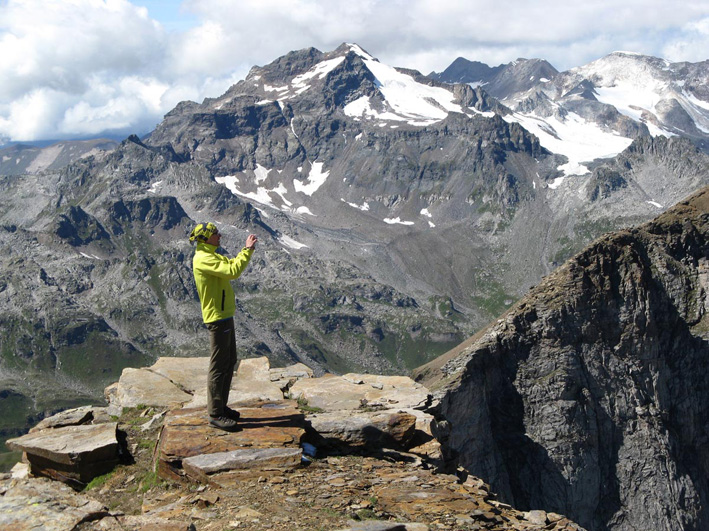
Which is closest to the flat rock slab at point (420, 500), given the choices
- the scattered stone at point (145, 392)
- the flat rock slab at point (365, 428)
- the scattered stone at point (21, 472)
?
the flat rock slab at point (365, 428)

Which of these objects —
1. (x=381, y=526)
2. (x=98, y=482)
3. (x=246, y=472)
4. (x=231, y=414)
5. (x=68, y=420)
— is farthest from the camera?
(x=68, y=420)

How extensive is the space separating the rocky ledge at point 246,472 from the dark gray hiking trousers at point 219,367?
2.99ft

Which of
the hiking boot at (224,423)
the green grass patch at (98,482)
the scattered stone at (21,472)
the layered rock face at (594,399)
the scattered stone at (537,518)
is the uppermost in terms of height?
the hiking boot at (224,423)

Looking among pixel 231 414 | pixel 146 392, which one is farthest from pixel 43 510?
pixel 146 392

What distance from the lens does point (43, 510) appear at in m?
16.7

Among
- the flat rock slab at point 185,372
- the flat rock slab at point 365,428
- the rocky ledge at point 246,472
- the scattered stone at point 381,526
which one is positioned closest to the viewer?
the scattered stone at point 381,526

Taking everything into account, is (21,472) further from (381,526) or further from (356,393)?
(356,393)

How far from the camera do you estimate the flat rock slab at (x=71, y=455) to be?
2116 cm

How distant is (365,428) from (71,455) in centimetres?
1012

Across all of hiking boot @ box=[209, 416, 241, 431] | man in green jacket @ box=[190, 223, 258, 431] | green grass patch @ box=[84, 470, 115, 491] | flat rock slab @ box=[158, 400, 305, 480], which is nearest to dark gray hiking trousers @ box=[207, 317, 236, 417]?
man in green jacket @ box=[190, 223, 258, 431]

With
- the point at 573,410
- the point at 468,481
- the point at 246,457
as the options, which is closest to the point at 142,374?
the point at 246,457

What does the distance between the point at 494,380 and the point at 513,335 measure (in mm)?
6836

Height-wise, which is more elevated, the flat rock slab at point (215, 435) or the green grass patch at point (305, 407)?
the flat rock slab at point (215, 435)

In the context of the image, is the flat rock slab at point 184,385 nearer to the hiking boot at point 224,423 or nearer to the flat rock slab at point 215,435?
the flat rock slab at point 215,435
